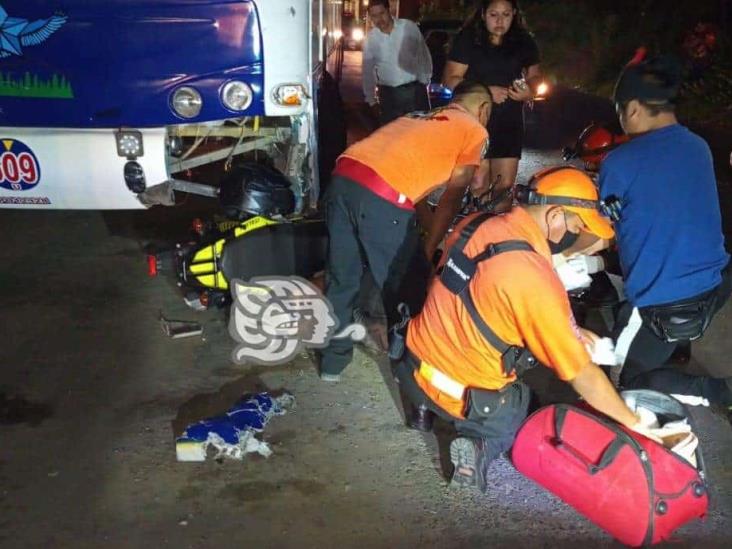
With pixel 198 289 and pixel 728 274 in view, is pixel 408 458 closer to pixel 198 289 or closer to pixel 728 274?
Answer: pixel 728 274

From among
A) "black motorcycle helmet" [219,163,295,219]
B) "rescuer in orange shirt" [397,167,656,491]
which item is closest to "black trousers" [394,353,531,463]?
"rescuer in orange shirt" [397,167,656,491]

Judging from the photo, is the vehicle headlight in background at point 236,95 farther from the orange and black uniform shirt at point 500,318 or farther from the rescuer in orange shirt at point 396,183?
the orange and black uniform shirt at point 500,318

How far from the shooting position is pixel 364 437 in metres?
3.54

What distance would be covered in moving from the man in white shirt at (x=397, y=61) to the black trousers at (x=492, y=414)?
184 inches

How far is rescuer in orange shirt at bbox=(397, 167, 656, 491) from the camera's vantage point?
8.64 feet

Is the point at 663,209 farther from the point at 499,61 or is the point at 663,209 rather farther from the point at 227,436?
the point at 499,61

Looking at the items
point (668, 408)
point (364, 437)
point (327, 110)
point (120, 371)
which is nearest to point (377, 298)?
point (364, 437)

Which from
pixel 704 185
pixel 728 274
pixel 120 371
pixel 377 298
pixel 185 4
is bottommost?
pixel 120 371

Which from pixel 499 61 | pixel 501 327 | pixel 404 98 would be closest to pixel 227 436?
Answer: pixel 501 327

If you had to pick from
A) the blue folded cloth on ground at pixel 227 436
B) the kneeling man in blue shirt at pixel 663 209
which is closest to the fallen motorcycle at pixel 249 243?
the blue folded cloth on ground at pixel 227 436

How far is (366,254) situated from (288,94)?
135cm

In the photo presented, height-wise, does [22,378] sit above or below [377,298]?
below

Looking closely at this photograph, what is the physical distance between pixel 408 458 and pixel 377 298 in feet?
3.48

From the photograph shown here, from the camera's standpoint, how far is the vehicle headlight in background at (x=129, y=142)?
464 centimetres
